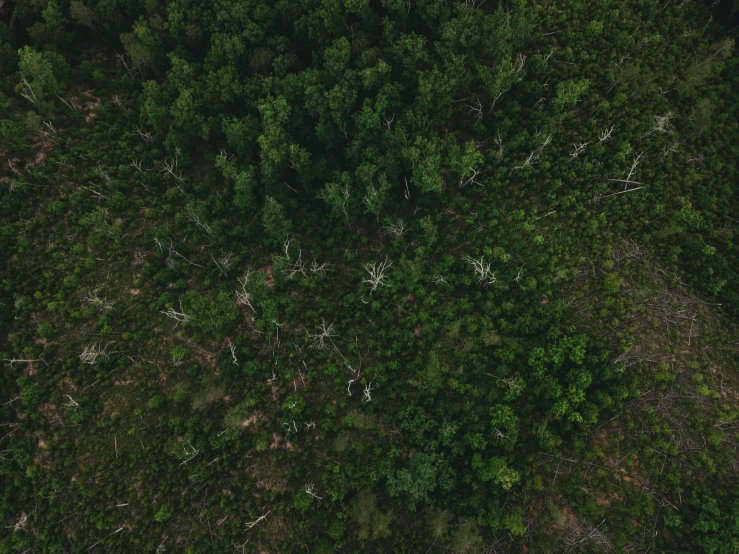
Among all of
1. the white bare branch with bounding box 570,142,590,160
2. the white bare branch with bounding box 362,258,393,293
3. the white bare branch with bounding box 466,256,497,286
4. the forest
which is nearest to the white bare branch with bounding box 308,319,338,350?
the forest

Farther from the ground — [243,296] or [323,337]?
[243,296]

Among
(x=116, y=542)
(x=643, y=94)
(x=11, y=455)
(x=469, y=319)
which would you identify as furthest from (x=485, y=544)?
(x=643, y=94)

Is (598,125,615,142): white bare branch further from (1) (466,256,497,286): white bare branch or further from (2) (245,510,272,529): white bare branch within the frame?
(2) (245,510,272,529): white bare branch

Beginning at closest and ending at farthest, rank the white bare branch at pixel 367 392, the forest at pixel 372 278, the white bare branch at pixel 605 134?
the forest at pixel 372 278, the white bare branch at pixel 367 392, the white bare branch at pixel 605 134

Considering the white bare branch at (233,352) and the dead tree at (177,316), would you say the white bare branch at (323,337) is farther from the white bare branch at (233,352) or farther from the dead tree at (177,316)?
the dead tree at (177,316)

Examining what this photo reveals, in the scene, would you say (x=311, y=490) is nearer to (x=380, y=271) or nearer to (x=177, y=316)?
(x=380, y=271)

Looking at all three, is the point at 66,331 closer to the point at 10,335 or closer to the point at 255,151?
the point at 10,335

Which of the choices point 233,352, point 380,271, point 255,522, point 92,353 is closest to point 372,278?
point 380,271

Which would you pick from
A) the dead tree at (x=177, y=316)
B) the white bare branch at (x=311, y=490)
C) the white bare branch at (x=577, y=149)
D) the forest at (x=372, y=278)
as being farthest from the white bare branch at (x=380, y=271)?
the white bare branch at (x=577, y=149)
